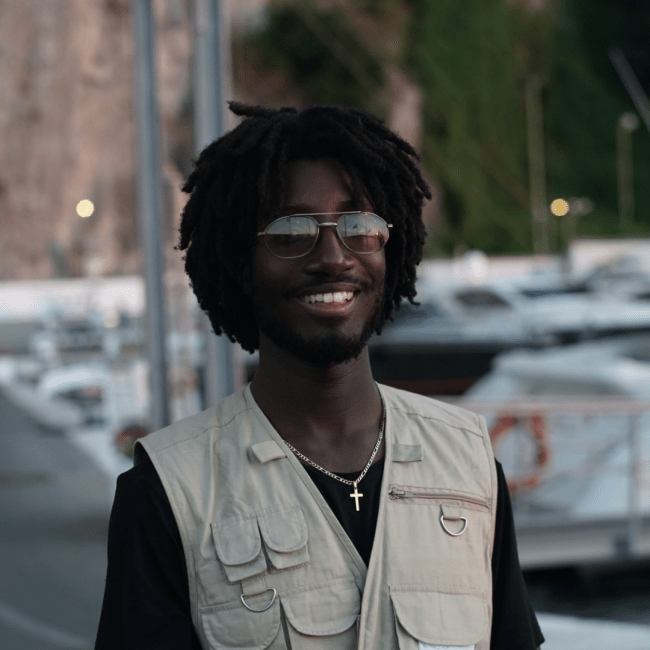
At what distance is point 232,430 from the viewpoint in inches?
50.1

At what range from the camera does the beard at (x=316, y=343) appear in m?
1.23

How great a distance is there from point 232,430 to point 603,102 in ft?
110

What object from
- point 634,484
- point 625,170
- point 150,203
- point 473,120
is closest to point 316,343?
point 150,203

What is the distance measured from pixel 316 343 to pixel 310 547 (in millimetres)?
262

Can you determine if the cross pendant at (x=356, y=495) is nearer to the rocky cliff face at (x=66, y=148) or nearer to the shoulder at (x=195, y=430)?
the shoulder at (x=195, y=430)

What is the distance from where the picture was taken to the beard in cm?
123

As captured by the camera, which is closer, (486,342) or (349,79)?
(486,342)

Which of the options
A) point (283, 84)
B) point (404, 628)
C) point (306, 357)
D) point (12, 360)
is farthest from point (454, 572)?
point (283, 84)

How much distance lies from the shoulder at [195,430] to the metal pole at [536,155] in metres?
31.1

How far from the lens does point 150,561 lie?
1.13 m

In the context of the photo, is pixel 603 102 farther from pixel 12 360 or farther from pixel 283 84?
pixel 12 360

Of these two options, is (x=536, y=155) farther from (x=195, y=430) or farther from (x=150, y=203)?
(x=195, y=430)

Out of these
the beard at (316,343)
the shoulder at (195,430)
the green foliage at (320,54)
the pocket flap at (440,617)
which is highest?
the green foliage at (320,54)

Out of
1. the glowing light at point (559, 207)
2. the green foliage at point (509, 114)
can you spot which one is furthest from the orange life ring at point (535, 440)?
the glowing light at point (559, 207)
